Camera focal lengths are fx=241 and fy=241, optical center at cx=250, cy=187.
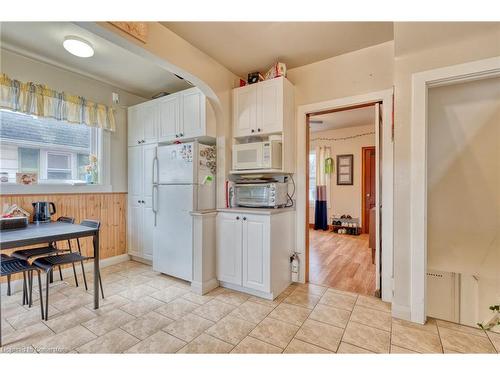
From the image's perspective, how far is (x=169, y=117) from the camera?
125 inches

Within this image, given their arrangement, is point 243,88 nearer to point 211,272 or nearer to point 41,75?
point 211,272

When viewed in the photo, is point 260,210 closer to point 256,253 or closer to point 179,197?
point 256,253

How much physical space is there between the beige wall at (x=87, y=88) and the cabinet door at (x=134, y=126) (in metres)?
0.12

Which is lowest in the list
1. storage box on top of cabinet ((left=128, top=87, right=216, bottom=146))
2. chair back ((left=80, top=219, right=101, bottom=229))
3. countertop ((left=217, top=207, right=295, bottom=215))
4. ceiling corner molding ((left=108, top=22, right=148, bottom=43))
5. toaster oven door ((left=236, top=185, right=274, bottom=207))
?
chair back ((left=80, top=219, right=101, bottom=229))

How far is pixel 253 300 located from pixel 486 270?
210 cm

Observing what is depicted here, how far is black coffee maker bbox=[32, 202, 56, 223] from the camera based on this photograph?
268 cm

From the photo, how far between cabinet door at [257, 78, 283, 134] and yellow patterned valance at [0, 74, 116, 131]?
2.24 meters

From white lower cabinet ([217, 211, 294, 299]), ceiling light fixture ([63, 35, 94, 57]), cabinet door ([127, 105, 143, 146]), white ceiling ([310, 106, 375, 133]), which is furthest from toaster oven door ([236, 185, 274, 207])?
white ceiling ([310, 106, 375, 133])

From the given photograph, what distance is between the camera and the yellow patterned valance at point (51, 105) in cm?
256

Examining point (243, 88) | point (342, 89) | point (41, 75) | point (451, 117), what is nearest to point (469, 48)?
point (451, 117)

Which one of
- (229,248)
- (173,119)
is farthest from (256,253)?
(173,119)

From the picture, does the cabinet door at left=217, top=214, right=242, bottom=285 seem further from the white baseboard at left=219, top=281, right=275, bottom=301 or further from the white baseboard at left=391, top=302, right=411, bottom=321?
the white baseboard at left=391, top=302, right=411, bottom=321

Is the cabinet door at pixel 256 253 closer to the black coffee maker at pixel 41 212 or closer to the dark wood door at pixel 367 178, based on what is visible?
the black coffee maker at pixel 41 212

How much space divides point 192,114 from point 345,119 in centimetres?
368
